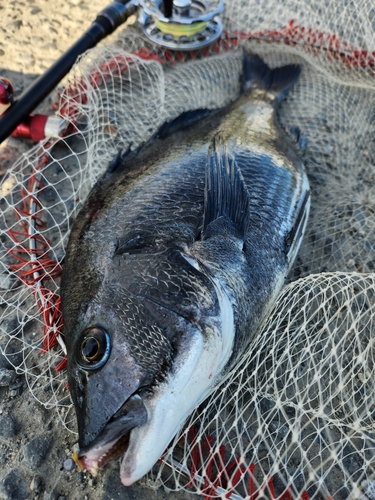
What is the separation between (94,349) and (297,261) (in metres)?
1.84

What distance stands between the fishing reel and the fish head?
10.3 ft

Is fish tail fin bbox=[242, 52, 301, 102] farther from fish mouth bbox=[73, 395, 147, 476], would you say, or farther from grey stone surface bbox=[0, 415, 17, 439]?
grey stone surface bbox=[0, 415, 17, 439]

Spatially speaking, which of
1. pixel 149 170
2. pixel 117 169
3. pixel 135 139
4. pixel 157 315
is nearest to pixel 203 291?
pixel 157 315

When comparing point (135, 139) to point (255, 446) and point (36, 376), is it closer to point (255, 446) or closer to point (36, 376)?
point (36, 376)

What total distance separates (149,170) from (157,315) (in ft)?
3.34

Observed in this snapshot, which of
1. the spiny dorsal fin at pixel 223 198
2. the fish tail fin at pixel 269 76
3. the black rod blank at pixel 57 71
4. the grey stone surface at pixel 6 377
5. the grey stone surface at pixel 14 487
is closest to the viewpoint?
the grey stone surface at pixel 14 487

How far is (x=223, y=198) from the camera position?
97.0 inches

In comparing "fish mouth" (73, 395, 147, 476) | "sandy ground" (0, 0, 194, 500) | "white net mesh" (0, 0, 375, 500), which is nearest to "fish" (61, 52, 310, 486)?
"fish mouth" (73, 395, 147, 476)

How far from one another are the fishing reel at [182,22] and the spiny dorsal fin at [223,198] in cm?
231

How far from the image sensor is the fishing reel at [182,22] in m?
4.25

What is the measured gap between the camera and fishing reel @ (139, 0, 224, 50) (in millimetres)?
4254

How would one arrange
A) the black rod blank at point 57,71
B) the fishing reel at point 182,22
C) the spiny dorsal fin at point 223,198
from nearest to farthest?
1. the spiny dorsal fin at point 223,198
2. the black rod blank at point 57,71
3. the fishing reel at point 182,22

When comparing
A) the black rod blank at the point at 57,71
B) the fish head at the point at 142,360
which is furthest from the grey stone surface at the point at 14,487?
the black rod blank at the point at 57,71

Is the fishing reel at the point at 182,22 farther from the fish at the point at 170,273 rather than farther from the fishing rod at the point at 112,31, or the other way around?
the fish at the point at 170,273
